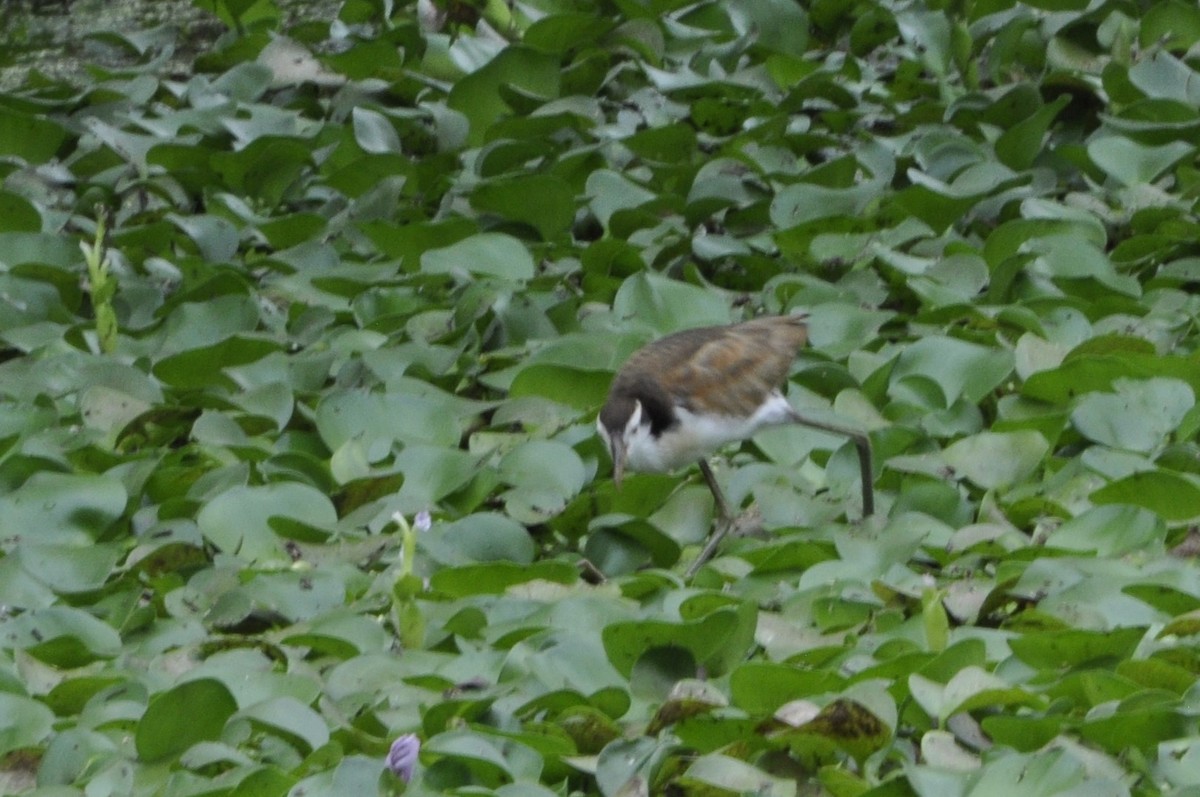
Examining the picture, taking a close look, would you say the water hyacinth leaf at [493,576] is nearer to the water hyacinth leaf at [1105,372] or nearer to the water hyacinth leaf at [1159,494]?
the water hyacinth leaf at [1159,494]

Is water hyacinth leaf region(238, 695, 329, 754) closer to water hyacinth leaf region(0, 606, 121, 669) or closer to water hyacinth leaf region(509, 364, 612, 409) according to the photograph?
water hyacinth leaf region(0, 606, 121, 669)

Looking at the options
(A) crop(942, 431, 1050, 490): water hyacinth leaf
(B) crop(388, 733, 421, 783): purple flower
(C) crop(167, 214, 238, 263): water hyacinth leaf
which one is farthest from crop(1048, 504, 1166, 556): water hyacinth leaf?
(C) crop(167, 214, 238, 263): water hyacinth leaf

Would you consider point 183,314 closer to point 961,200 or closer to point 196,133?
point 196,133

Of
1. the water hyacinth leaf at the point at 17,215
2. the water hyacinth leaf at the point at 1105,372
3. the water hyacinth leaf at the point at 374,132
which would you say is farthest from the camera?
the water hyacinth leaf at the point at 374,132

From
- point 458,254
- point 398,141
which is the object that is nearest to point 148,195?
point 398,141

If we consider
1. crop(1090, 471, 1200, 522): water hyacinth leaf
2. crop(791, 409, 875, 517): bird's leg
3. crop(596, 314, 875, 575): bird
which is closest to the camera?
crop(1090, 471, 1200, 522): water hyacinth leaf

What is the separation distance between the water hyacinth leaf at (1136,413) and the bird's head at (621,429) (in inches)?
51.6

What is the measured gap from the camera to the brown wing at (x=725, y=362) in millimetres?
5930

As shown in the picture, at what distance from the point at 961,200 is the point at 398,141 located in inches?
99.1

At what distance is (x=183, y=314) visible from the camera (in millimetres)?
7121

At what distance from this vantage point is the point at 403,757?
4141 mm

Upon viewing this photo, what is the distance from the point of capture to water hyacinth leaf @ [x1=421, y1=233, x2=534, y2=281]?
23.9ft

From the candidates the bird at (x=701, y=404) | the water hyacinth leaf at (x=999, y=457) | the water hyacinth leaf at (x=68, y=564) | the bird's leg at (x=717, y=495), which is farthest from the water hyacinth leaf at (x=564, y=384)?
the water hyacinth leaf at (x=68, y=564)

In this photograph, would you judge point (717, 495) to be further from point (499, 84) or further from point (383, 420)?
point (499, 84)
